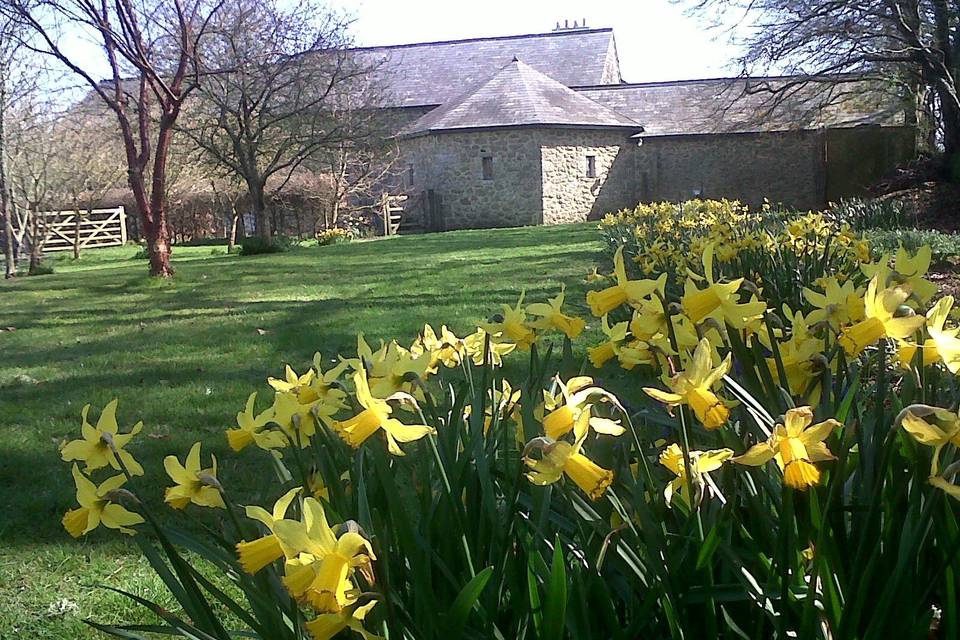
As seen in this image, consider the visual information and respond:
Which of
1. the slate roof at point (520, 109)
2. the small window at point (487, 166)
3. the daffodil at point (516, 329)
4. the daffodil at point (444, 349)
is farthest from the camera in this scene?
the small window at point (487, 166)

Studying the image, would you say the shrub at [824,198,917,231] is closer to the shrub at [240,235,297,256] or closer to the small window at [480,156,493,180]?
the shrub at [240,235,297,256]

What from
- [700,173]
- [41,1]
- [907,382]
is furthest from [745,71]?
[907,382]

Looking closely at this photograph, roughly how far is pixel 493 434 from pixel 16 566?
6.29 ft

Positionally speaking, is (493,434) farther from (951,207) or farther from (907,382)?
(951,207)

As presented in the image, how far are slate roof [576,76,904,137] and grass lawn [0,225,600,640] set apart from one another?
744 cm

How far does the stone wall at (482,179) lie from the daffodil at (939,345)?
22602 mm

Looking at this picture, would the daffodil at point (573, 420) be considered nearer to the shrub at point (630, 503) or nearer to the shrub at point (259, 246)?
the shrub at point (630, 503)

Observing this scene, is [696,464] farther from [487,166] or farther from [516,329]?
[487,166]

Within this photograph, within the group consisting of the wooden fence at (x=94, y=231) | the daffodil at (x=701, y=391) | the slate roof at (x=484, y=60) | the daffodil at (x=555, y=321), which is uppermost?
the slate roof at (x=484, y=60)

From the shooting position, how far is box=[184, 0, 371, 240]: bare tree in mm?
16391

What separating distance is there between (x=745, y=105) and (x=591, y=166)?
4.88 m

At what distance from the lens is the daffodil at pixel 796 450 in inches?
37.4

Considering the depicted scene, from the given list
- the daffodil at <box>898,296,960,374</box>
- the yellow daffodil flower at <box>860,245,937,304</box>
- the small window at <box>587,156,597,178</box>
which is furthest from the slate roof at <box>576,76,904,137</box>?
the daffodil at <box>898,296,960,374</box>

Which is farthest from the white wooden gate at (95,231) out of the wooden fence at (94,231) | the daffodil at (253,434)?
the daffodil at (253,434)
